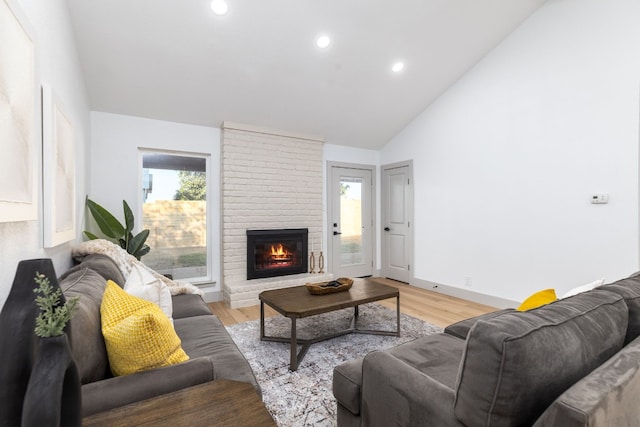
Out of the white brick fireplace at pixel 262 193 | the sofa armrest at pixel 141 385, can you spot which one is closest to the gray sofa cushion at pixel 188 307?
the sofa armrest at pixel 141 385

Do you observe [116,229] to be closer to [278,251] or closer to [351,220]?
[278,251]

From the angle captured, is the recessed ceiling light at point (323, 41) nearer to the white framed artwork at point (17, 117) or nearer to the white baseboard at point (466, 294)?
the white framed artwork at point (17, 117)

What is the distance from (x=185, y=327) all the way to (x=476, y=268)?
12.1 ft

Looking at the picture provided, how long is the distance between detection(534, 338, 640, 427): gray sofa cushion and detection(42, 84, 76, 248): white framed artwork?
216 cm

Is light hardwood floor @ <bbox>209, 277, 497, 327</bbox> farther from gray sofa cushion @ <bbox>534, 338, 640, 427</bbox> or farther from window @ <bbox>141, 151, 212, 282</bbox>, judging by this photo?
gray sofa cushion @ <bbox>534, 338, 640, 427</bbox>

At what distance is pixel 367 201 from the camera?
569 centimetres

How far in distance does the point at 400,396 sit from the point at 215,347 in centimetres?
103

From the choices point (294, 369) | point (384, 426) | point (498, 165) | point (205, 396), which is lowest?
point (294, 369)

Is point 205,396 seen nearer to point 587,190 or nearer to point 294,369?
point 294,369

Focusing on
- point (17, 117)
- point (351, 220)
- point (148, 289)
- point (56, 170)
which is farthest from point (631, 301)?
point (351, 220)

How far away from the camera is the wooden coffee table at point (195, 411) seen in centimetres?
86

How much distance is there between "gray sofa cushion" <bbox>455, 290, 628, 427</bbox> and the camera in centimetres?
86

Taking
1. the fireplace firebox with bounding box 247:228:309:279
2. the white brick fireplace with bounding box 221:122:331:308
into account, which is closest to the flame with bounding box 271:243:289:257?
the fireplace firebox with bounding box 247:228:309:279

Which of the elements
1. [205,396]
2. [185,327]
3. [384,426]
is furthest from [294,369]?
[205,396]
